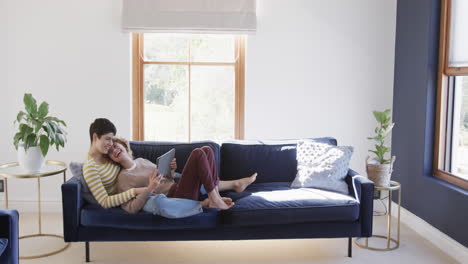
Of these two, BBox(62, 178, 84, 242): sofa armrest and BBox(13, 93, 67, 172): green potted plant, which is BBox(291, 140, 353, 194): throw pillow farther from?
BBox(13, 93, 67, 172): green potted plant

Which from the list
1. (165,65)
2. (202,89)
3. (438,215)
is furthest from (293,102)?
(438,215)

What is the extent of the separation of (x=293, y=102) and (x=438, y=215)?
5.47 ft

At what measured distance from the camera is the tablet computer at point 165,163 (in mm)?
3154

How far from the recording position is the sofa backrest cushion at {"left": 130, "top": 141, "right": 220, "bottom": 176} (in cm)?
374

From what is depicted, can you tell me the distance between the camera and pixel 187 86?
15.3 ft

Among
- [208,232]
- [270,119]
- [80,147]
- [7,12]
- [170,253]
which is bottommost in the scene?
[170,253]

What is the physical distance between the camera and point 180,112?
469 centimetres

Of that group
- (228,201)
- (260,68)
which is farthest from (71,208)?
(260,68)

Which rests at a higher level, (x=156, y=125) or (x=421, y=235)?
(x=156, y=125)

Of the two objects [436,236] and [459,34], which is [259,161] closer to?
[436,236]

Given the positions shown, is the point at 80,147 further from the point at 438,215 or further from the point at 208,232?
the point at 438,215

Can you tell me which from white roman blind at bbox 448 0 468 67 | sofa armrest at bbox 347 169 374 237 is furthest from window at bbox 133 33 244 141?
white roman blind at bbox 448 0 468 67

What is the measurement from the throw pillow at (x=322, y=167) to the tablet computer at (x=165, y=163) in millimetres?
1032

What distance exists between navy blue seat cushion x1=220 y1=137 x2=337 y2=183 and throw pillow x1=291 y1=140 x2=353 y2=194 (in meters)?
0.10
